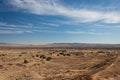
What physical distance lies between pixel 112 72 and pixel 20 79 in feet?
29.1

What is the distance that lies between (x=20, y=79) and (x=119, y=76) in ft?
31.3

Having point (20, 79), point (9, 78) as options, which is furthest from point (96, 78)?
point (9, 78)

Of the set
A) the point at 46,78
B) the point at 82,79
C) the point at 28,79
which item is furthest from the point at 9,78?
the point at 82,79

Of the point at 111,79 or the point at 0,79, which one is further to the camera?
the point at 0,79

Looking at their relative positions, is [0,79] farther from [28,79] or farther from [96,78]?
[96,78]

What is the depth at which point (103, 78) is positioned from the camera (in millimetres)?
16453

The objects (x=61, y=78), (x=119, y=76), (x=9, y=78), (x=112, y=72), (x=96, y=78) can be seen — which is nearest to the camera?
(x=96, y=78)

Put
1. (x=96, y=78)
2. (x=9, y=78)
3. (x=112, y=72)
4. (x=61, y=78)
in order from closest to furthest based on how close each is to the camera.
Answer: (x=96, y=78)
(x=112, y=72)
(x=61, y=78)
(x=9, y=78)

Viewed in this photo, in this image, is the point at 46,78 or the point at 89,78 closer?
the point at 89,78

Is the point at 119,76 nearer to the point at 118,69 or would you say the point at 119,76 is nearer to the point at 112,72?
the point at 112,72

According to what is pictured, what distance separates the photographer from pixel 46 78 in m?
21.5

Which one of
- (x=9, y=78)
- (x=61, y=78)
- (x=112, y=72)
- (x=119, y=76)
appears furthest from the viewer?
(x=9, y=78)

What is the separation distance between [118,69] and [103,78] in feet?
12.9

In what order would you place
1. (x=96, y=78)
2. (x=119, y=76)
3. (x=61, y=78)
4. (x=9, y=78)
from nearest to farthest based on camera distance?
(x=96, y=78) → (x=119, y=76) → (x=61, y=78) → (x=9, y=78)
